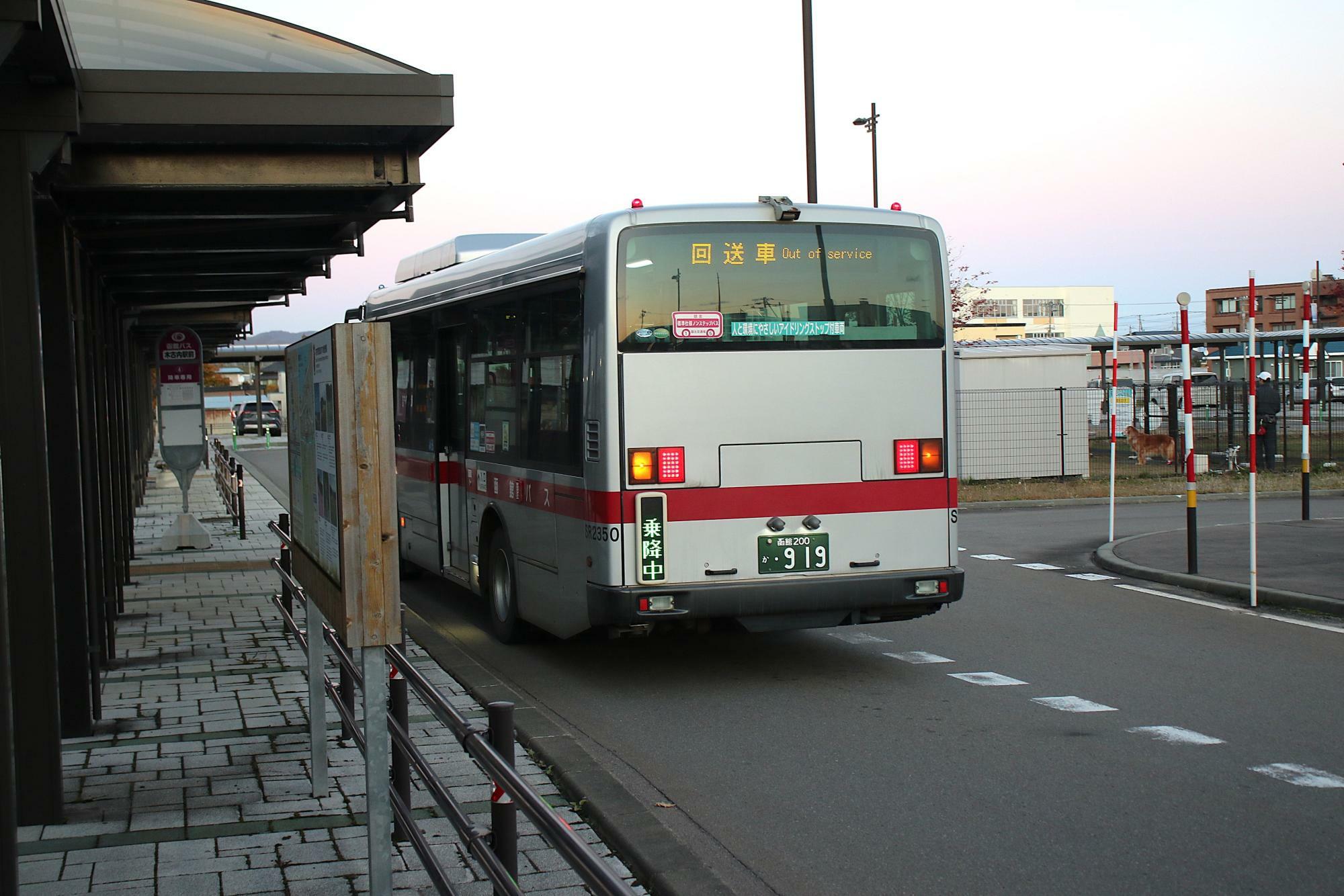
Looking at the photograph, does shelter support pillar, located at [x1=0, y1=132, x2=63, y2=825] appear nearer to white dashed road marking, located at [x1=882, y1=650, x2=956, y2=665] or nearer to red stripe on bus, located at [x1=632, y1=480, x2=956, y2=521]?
red stripe on bus, located at [x1=632, y1=480, x2=956, y2=521]

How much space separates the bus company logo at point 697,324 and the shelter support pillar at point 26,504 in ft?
12.6

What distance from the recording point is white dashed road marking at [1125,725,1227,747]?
7148mm

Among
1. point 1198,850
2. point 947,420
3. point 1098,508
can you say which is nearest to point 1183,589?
point 947,420

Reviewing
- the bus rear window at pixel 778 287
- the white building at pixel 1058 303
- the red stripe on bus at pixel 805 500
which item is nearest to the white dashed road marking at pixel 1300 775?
the red stripe on bus at pixel 805 500

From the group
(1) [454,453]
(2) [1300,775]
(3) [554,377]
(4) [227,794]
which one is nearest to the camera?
(4) [227,794]

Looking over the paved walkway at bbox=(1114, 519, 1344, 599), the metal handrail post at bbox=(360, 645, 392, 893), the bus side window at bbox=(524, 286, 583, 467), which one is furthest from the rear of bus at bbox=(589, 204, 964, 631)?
the paved walkway at bbox=(1114, 519, 1344, 599)

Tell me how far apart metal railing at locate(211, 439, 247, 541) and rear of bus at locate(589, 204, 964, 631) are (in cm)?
1207

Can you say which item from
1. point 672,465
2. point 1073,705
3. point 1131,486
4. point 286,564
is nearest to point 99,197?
point 286,564

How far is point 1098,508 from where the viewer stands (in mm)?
22016

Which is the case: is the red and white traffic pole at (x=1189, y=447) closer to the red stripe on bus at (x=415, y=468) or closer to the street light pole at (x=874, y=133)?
the red stripe on bus at (x=415, y=468)

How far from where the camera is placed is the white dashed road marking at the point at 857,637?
34.5ft

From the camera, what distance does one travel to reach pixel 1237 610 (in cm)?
1157

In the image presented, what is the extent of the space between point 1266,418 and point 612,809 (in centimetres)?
2444

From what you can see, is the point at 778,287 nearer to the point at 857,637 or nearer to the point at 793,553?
the point at 793,553
